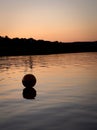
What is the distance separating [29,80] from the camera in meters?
22.0

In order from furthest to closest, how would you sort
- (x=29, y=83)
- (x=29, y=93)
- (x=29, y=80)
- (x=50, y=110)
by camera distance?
1. (x=29, y=83)
2. (x=29, y=80)
3. (x=29, y=93)
4. (x=50, y=110)

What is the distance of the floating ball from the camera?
21.9 metres

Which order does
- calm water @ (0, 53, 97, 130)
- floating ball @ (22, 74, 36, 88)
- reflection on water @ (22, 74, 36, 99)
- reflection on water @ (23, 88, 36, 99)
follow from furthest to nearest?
floating ball @ (22, 74, 36, 88) → reflection on water @ (22, 74, 36, 99) → reflection on water @ (23, 88, 36, 99) → calm water @ (0, 53, 97, 130)

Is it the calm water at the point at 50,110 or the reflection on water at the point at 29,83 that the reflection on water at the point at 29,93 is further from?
the calm water at the point at 50,110

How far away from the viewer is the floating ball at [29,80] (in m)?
21.9

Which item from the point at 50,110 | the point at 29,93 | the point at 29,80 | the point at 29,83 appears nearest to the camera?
the point at 50,110

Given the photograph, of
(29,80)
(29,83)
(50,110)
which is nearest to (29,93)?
(29,80)

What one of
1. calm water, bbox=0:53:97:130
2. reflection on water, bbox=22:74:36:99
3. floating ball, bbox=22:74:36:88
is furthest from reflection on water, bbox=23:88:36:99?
floating ball, bbox=22:74:36:88

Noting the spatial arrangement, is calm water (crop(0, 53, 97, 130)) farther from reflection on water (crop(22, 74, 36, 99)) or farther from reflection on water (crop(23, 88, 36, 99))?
reflection on water (crop(22, 74, 36, 99))

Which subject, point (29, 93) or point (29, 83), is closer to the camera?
point (29, 93)

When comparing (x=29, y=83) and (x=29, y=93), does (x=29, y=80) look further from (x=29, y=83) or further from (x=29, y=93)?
(x=29, y=93)

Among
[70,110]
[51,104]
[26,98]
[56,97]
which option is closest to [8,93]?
[26,98]

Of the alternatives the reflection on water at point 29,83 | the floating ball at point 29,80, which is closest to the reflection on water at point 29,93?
the reflection on water at point 29,83

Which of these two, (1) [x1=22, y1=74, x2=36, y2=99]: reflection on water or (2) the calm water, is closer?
(2) the calm water
